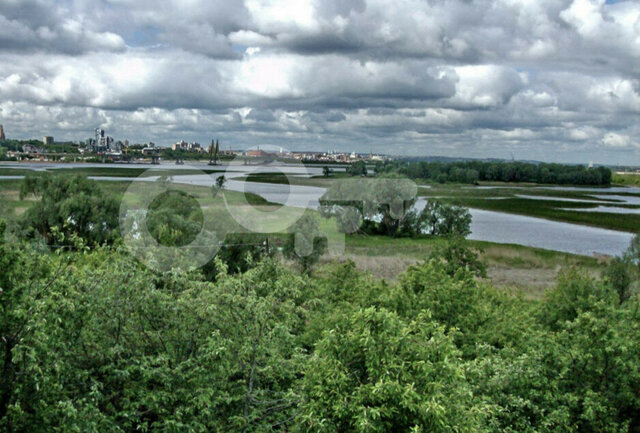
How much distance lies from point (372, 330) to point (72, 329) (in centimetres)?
479

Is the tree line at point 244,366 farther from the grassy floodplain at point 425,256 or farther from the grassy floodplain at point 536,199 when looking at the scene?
the grassy floodplain at point 536,199

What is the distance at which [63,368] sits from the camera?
24.0 ft

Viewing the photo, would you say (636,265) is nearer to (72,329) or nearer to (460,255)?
(460,255)

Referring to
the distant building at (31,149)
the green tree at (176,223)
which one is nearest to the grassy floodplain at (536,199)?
the green tree at (176,223)

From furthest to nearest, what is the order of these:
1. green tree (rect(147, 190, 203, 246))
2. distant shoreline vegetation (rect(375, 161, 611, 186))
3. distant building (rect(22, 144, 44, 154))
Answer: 1. distant shoreline vegetation (rect(375, 161, 611, 186))
2. distant building (rect(22, 144, 44, 154))
3. green tree (rect(147, 190, 203, 246))

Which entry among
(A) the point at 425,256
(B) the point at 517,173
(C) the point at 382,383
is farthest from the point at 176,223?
(B) the point at 517,173

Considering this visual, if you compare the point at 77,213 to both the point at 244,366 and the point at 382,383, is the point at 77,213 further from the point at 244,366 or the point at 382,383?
the point at 382,383

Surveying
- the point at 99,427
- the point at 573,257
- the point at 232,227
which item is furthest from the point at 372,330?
the point at 573,257

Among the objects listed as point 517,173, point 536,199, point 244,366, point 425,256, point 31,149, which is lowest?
point 425,256

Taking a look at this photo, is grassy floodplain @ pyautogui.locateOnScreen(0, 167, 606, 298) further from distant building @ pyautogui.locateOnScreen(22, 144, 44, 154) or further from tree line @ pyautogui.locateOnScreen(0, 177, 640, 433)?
distant building @ pyautogui.locateOnScreen(22, 144, 44, 154)

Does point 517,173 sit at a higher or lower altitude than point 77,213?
higher

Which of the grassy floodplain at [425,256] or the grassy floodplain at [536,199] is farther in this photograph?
the grassy floodplain at [536,199]

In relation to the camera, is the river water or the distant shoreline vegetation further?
the distant shoreline vegetation

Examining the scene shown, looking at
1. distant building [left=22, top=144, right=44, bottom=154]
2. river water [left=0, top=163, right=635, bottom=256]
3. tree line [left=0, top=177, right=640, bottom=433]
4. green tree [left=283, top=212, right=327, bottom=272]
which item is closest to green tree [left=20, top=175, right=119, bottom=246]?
green tree [left=283, top=212, right=327, bottom=272]
